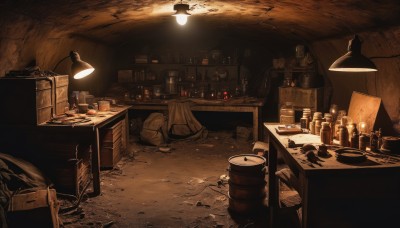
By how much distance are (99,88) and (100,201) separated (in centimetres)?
574

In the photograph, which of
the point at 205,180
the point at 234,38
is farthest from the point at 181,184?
the point at 234,38

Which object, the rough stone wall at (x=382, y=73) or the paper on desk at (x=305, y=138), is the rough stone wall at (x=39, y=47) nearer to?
the paper on desk at (x=305, y=138)

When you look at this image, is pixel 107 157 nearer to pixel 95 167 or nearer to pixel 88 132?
pixel 95 167

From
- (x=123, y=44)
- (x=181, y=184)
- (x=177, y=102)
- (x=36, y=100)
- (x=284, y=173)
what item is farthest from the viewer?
(x=123, y=44)

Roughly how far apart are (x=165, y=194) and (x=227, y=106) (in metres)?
4.47

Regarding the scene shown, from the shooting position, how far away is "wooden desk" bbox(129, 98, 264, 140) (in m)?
10.2

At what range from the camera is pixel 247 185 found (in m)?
5.36

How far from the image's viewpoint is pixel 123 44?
1222 centimetres

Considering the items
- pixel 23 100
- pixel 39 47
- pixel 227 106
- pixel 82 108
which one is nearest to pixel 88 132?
pixel 23 100

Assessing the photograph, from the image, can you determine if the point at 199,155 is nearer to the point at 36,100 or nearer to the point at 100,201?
the point at 100,201

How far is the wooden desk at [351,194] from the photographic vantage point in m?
3.71

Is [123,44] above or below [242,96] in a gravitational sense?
above

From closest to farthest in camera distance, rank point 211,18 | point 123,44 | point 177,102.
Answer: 1. point 211,18
2. point 177,102
3. point 123,44

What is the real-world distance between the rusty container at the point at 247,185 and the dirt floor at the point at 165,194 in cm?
14
